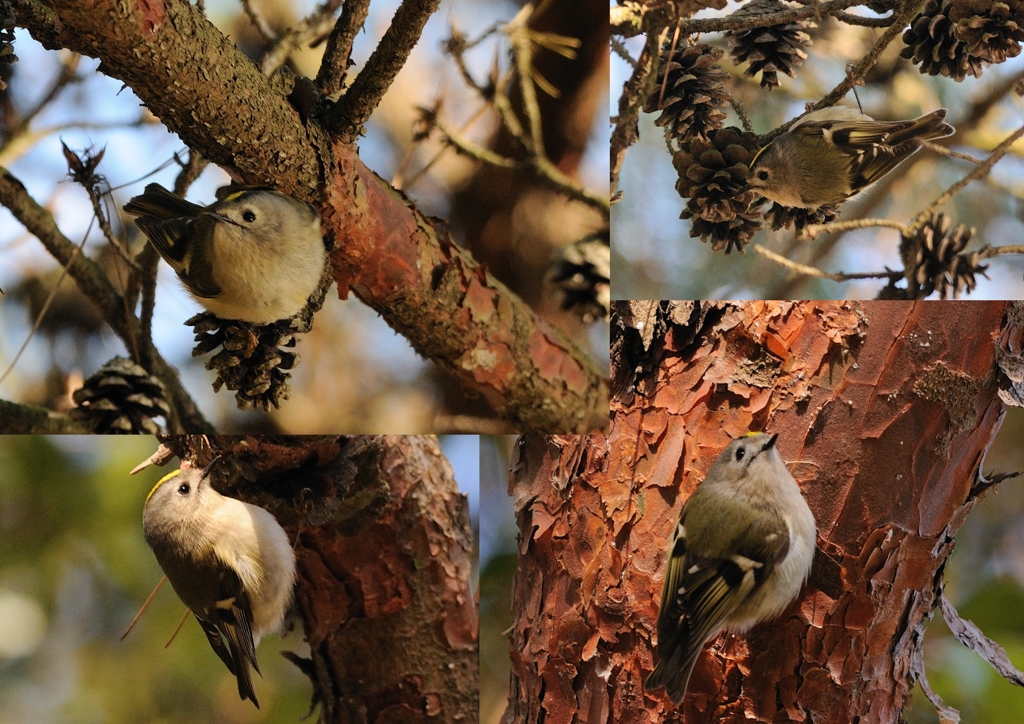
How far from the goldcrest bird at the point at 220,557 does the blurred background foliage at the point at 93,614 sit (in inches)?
1.0

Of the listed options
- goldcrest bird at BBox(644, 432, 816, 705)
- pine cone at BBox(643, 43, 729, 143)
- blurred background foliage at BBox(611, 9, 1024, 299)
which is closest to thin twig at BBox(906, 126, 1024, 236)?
blurred background foliage at BBox(611, 9, 1024, 299)

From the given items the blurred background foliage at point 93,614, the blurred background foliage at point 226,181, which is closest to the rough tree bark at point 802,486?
the blurred background foliage at point 226,181

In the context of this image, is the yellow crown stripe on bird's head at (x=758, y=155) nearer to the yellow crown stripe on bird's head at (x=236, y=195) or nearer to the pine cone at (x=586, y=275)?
the pine cone at (x=586, y=275)

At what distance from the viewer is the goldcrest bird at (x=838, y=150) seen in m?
1.30

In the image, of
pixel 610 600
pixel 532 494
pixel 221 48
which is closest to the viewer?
pixel 221 48

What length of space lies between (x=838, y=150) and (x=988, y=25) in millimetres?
293

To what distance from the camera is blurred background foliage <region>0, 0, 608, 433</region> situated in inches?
49.7

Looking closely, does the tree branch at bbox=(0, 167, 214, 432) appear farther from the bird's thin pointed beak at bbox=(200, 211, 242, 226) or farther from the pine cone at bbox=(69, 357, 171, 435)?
the bird's thin pointed beak at bbox=(200, 211, 242, 226)

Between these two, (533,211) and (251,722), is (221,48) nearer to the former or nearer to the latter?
(533,211)

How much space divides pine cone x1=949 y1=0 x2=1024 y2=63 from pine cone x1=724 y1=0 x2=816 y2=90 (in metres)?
0.22

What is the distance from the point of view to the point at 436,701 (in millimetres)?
1439

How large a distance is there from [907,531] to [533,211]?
30.9 inches

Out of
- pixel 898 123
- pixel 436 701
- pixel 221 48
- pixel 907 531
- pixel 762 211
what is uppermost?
pixel 221 48

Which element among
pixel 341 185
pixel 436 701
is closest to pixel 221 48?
pixel 341 185
